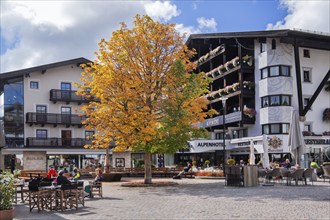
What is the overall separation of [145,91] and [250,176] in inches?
295

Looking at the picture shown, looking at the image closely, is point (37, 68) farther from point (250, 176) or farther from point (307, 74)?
point (250, 176)

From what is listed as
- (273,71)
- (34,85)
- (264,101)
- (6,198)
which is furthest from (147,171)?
(34,85)

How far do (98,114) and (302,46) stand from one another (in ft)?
80.9

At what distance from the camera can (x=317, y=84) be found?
1738 inches

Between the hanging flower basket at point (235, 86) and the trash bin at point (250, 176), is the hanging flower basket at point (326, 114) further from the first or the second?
the trash bin at point (250, 176)

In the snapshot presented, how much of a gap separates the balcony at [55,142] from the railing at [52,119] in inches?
71.8

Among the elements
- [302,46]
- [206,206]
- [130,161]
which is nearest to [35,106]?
[130,161]

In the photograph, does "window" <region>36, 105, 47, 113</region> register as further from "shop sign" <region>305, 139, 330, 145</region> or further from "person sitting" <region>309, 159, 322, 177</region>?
"person sitting" <region>309, 159, 322, 177</region>

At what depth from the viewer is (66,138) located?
5094 centimetres

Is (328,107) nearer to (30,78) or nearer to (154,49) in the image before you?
(154,49)

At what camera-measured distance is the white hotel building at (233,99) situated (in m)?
42.1

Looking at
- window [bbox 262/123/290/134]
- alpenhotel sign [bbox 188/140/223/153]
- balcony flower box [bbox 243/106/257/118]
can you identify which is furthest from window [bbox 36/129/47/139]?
window [bbox 262/123/290/134]

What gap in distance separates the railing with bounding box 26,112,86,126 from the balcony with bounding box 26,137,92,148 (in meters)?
1.82

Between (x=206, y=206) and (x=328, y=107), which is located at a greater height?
(x=328, y=107)
